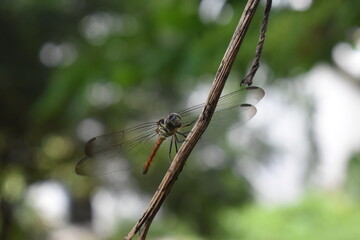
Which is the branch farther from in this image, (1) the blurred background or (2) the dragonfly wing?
(1) the blurred background

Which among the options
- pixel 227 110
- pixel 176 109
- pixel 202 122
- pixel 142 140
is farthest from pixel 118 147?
pixel 176 109

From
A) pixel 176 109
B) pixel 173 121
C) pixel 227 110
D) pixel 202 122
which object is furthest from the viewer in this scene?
pixel 176 109

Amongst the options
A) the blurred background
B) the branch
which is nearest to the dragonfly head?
the branch

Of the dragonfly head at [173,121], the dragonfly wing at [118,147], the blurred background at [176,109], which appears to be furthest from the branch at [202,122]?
the blurred background at [176,109]

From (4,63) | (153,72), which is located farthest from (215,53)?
(4,63)

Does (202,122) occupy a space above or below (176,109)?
below

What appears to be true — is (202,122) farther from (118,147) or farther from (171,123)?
(118,147)

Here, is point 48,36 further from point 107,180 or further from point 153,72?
point 153,72
